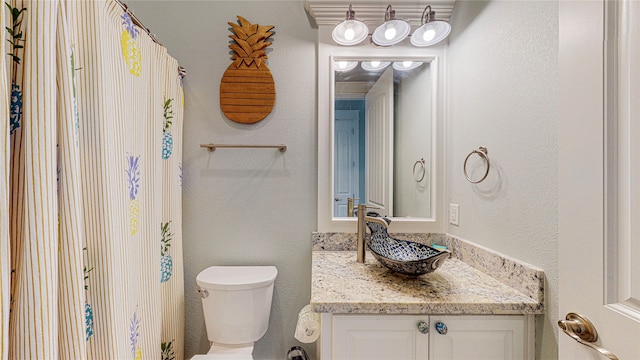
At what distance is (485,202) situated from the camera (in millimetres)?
1177

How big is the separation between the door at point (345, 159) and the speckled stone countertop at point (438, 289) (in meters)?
0.43

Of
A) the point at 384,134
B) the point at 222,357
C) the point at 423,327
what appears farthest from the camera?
the point at 384,134

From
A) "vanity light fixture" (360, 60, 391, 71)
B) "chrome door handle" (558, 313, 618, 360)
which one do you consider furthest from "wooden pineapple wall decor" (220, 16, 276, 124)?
"chrome door handle" (558, 313, 618, 360)

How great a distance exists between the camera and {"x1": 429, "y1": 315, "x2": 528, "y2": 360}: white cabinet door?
2.95 ft

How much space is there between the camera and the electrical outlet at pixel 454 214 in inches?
55.0

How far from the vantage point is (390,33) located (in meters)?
1.40

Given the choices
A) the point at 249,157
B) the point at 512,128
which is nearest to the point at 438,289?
the point at 512,128

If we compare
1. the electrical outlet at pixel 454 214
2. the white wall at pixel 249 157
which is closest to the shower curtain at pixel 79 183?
the white wall at pixel 249 157

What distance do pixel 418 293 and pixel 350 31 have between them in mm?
1299

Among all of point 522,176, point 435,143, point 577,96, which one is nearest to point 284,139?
point 435,143

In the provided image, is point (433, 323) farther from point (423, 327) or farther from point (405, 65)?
point (405, 65)

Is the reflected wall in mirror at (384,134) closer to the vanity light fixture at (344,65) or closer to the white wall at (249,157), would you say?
the vanity light fixture at (344,65)

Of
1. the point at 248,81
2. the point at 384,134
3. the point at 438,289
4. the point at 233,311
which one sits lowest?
the point at 233,311

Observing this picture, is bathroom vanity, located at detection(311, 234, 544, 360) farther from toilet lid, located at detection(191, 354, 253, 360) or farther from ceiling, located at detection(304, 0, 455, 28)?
ceiling, located at detection(304, 0, 455, 28)
